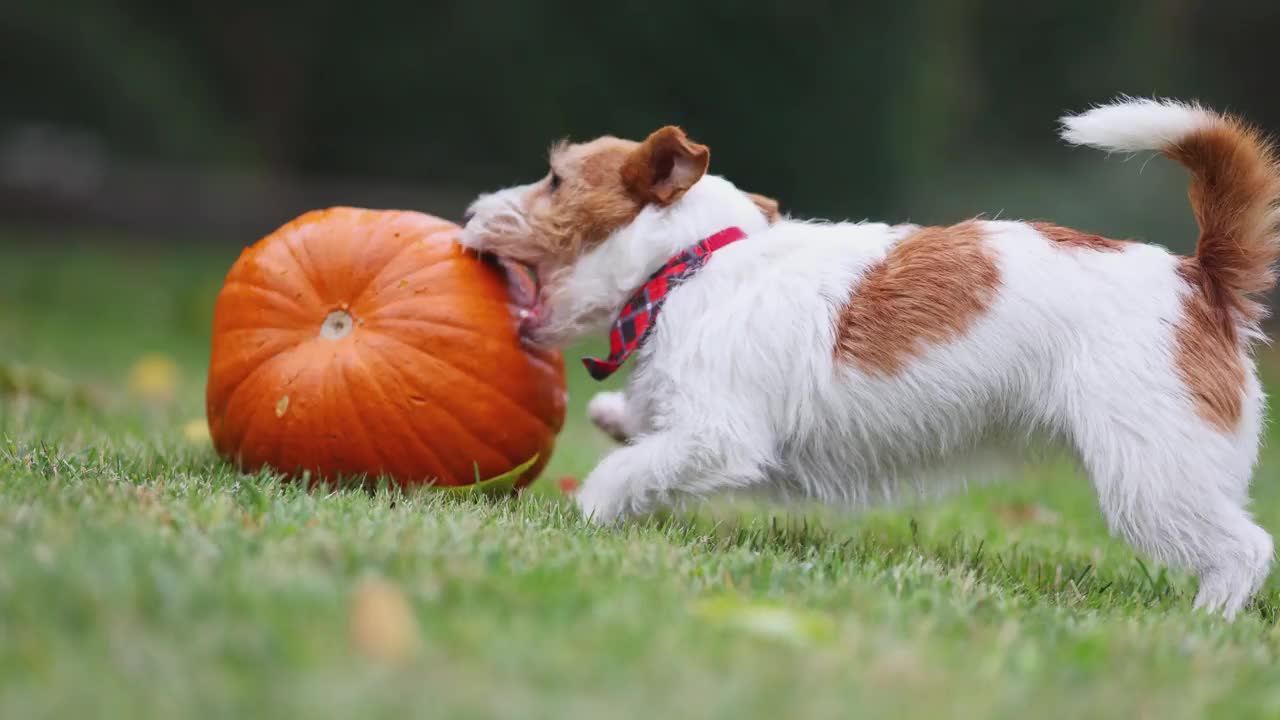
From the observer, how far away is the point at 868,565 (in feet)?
9.96

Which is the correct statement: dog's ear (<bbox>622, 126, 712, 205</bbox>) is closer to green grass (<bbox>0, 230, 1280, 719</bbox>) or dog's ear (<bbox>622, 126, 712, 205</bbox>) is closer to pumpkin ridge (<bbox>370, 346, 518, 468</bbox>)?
pumpkin ridge (<bbox>370, 346, 518, 468</bbox>)

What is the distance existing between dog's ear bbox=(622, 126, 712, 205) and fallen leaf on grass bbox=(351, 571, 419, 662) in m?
1.84

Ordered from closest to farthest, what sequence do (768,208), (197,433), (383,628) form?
(383,628), (768,208), (197,433)

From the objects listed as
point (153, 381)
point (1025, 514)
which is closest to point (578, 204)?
point (1025, 514)

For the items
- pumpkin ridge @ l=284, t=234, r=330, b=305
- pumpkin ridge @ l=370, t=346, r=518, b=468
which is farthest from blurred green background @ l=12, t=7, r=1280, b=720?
pumpkin ridge @ l=284, t=234, r=330, b=305

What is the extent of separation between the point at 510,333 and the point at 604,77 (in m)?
9.15

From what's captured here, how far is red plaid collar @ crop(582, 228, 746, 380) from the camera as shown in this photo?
3.51 metres

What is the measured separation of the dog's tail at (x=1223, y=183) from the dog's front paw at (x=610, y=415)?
1616mm

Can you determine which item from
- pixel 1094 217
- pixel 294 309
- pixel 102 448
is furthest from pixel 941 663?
pixel 1094 217

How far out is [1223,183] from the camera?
3.22 meters

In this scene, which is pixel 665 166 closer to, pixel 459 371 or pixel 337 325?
pixel 459 371

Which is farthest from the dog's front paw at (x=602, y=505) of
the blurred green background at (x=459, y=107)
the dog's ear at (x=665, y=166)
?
the blurred green background at (x=459, y=107)

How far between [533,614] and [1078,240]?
2.00m

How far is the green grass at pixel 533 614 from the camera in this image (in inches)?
68.9
